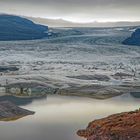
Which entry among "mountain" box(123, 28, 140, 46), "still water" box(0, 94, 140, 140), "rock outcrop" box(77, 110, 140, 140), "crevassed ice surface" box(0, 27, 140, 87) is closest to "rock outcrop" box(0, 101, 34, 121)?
"still water" box(0, 94, 140, 140)

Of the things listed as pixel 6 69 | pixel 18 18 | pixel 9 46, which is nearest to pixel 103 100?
pixel 6 69

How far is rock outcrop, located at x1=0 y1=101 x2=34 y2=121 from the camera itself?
40.6 metres

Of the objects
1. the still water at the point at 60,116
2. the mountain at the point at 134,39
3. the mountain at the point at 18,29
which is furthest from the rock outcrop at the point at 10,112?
the mountain at the point at 18,29

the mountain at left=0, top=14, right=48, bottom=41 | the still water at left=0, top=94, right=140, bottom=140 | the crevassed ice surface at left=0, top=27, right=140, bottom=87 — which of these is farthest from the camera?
the mountain at left=0, top=14, right=48, bottom=41

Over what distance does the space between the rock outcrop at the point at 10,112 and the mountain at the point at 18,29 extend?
80861mm

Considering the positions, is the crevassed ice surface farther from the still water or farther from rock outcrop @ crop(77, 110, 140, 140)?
rock outcrop @ crop(77, 110, 140, 140)

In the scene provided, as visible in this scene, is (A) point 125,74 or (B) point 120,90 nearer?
(B) point 120,90

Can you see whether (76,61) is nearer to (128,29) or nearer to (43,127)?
(128,29)

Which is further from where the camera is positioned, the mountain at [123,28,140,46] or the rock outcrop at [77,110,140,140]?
the mountain at [123,28,140,46]

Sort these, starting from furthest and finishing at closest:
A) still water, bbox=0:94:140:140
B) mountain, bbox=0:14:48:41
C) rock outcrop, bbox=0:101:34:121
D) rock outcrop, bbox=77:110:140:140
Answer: mountain, bbox=0:14:48:41, rock outcrop, bbox=0:101:34:121, still water, bbox=0:94:140:140, rock outcrop, bbox=77:110:140:140

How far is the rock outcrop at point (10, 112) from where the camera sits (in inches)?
1597

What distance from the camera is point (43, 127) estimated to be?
35.5 metres

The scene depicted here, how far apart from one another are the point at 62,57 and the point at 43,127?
63142 mm

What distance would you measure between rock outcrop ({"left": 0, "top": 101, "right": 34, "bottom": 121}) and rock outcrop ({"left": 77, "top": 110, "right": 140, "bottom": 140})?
836 cm
